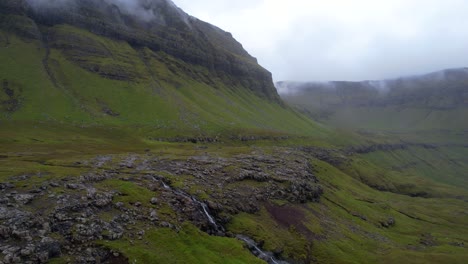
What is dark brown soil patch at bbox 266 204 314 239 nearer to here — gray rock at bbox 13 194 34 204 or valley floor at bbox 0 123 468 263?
valley floor at bbox 0 123 468 263

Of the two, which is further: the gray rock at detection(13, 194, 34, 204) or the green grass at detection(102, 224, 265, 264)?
the gray rock at detection(13, 194, 34, 204)

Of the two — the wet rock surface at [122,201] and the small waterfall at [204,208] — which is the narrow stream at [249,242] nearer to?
the small waterfall at [204,208]

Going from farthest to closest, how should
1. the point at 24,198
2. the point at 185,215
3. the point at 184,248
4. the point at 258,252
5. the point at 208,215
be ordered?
the point at 208,215, the point at 258,252, the point at 185,215, the point at 184,248, the point at 24,198

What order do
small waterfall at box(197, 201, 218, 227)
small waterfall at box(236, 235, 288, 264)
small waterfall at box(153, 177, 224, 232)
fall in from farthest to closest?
1. small waterfall at box(197, 201, 218, 227)
2. small waterfall at box(153, 177, 224, 232)
3. small waterfall at box(236, 235, 288, 264)

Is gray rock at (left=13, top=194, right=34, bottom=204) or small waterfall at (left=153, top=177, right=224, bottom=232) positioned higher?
gray rock at (left=13, top=194, right=34, bottom=204)

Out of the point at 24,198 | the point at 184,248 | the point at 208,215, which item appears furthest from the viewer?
the point at 208,215

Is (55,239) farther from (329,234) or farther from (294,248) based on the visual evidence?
(329,234)

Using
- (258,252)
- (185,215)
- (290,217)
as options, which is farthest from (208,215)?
(290,217)

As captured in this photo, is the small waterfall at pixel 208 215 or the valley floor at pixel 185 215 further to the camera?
the small waterfall at pixel 208 215

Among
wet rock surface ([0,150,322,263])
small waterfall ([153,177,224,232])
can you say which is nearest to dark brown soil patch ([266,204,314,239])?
wet rock surface ([0,150,322,263])

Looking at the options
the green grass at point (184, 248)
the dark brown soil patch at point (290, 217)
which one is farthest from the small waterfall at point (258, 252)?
the dark brown soil patch at point (290, 217)

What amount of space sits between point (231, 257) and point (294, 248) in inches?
820

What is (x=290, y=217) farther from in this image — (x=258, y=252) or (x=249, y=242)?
(x=258, y=252)

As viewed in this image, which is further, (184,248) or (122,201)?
(122,201)
